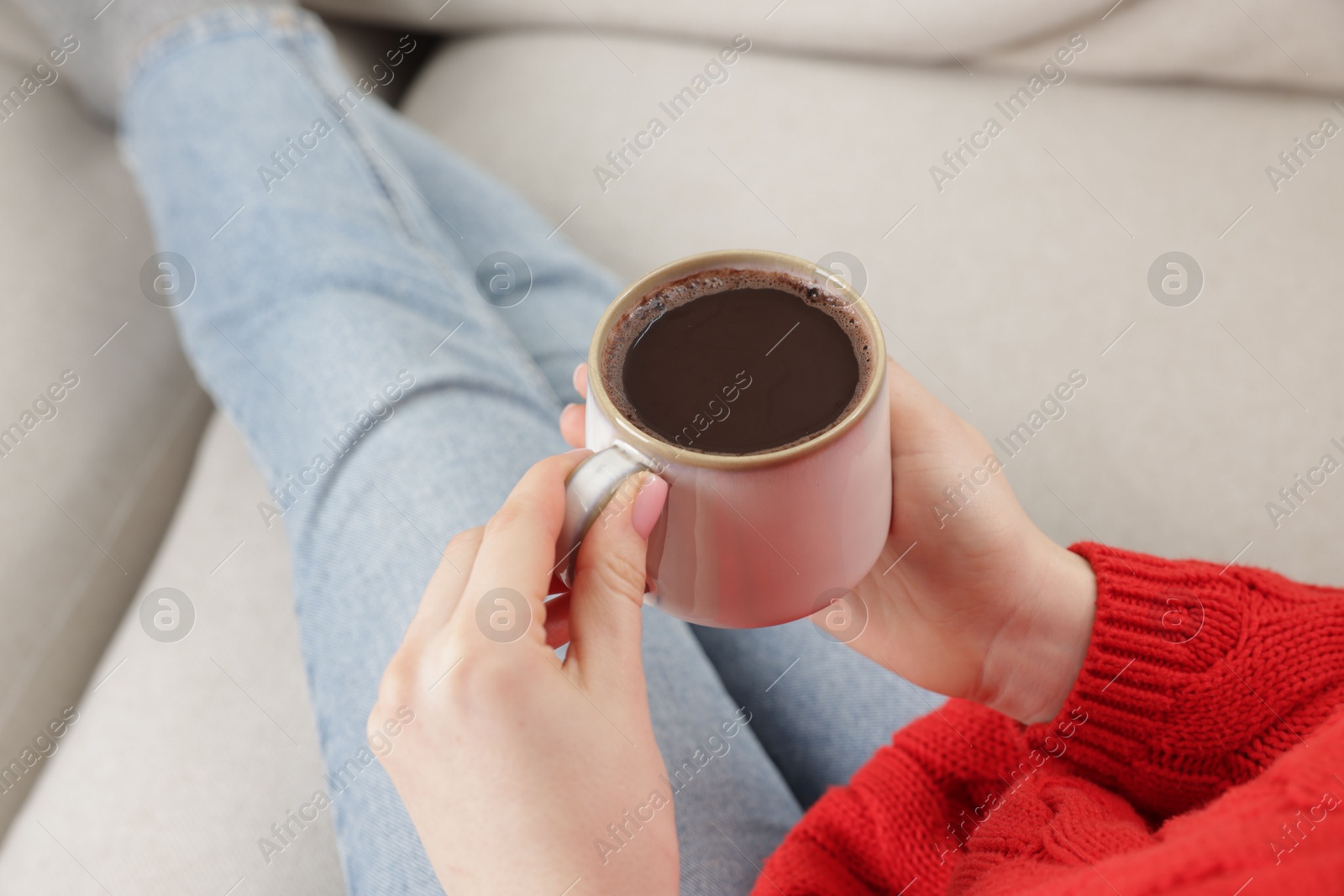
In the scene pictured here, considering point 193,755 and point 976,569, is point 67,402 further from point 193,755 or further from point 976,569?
point 976,569

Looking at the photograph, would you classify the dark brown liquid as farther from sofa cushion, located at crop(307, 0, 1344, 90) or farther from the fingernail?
sofa cushion, located at crop(307, 0, 1344, 90)

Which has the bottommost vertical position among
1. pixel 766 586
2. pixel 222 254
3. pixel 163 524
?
pixel 163 524

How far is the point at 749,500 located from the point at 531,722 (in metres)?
0.17

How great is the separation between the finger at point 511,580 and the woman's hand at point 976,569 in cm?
21

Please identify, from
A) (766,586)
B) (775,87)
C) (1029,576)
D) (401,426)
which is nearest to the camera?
(766,586)

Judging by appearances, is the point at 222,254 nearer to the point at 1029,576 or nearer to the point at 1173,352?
the point at 1029,576

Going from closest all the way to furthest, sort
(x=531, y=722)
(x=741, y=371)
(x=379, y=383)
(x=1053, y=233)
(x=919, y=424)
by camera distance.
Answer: (x=531, y=722) < (x=741, y=371) < (x=919, y=424) < (x=379, y=383) < (x=1053, y=233)

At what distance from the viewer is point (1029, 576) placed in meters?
0.73

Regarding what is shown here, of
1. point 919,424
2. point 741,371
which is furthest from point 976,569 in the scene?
point 741,371

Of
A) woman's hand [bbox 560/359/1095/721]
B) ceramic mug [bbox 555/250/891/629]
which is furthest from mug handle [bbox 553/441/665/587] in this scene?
woman's hand [bbox 560/359/1095/721]

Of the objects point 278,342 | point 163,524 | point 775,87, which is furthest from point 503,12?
point 163,524

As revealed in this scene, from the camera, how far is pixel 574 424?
0.74 meters

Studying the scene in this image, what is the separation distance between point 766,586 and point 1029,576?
0.26 m

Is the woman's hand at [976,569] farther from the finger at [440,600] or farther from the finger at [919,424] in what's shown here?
the finger at [440,600]
